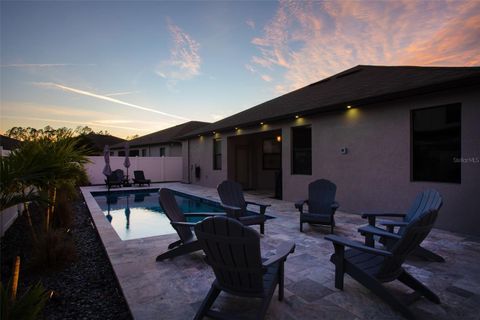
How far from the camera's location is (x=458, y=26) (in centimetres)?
758

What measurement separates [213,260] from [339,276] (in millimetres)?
1555

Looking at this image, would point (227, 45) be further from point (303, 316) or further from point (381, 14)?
point (303, 316)

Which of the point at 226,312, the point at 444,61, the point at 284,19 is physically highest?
the point at 284,19

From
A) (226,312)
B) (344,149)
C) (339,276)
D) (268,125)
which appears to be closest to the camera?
(226,312)

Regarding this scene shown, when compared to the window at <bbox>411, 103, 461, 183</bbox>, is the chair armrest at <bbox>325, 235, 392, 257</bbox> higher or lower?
lower

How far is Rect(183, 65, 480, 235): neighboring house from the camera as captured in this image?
536 cm

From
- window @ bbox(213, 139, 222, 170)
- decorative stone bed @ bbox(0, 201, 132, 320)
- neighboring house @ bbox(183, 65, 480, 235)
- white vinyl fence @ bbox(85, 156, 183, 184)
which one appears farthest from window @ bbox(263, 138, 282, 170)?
decorative stone bed @ bbox(0, 201, 132, 320)

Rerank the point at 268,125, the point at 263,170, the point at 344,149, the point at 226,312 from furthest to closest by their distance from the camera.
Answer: the point at 263,170, the point at 268,125, the point at 344,149, the point at 226,312

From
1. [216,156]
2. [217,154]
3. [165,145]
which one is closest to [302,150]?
[217,154]

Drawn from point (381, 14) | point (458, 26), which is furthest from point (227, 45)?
point (458, 26)

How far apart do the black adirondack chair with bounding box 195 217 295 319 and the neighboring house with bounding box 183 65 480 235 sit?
17.0ft

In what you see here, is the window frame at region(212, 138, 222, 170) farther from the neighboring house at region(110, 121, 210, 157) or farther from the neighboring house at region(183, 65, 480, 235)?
the neighboring house at region(110, 121, 210, 157)

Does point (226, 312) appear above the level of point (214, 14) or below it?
below

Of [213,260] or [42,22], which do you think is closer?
[213,260]
